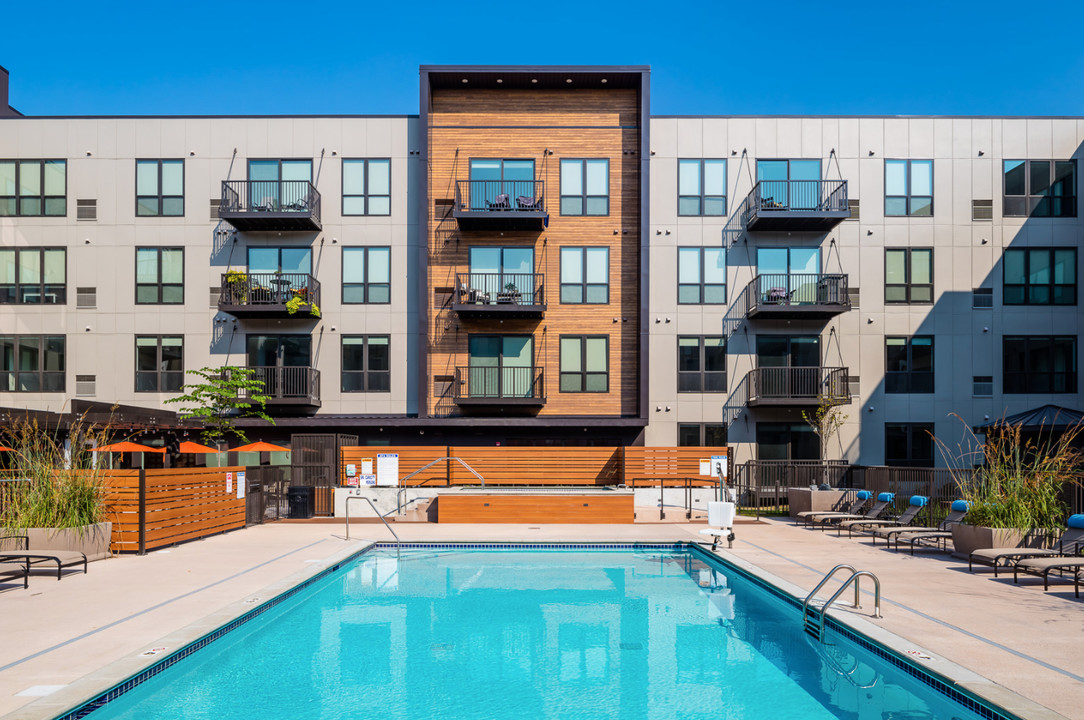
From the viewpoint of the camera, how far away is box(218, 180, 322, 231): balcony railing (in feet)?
88.0

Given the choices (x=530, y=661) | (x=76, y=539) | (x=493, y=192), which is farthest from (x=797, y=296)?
(x=76, y=539)

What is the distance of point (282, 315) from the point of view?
89.8 ft

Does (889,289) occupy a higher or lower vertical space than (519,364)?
higher

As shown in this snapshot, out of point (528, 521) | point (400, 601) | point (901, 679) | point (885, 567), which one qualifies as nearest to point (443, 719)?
point (901, 679)

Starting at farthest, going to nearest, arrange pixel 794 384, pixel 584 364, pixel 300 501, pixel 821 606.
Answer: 1. pixel 584 364
2. pixel 794 384
3. pixel 300 501
4. pixel 821 606

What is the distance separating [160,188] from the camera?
28.2 m

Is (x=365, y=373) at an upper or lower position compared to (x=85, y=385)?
upper

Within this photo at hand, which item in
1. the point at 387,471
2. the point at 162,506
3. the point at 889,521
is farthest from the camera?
the point at 387,471

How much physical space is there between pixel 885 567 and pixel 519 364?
55.1ft

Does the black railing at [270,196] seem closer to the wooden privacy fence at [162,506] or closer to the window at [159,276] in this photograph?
the window at [159,276]

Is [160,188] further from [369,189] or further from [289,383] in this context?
[289,383]

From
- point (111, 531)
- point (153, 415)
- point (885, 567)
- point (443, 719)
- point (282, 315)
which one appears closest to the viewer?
point (443, 719)

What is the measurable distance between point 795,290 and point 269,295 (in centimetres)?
1822

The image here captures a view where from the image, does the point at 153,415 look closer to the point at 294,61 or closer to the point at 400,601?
the point at 294,61
